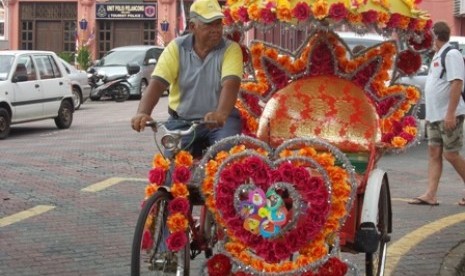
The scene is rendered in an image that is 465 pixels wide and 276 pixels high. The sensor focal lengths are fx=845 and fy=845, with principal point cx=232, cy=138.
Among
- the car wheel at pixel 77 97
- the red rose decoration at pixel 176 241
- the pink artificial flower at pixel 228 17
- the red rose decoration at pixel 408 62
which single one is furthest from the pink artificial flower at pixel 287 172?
the car wheel at pixel 77 97

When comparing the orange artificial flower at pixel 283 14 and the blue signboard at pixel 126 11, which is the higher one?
the blue signboard at pixel 126 11

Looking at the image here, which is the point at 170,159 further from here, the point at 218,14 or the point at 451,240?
the point at 451,240

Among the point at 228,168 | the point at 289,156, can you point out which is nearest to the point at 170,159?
the point at 228,168

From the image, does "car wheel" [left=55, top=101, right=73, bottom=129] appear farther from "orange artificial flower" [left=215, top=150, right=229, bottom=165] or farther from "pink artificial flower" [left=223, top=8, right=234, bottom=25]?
"orange artificial flower" [left=215, top=150, right=229, bottom=165]

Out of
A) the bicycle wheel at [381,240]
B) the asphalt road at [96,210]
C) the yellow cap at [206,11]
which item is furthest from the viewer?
the asphalt road at [96,210]

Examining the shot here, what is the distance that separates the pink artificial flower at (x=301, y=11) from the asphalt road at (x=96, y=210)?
202 centimetres

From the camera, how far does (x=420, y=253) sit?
6.79 m

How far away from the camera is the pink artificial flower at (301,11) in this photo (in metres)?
5.25

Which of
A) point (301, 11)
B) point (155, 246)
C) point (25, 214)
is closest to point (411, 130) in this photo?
point (301, 11)

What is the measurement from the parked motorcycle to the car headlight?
21139 mm

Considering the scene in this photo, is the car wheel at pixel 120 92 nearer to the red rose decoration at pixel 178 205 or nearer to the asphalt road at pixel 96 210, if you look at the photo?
the asphalt road at pixel 96 210

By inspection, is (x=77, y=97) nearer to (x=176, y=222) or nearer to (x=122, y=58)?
(x=122, y=58)

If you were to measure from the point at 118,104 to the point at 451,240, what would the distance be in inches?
733

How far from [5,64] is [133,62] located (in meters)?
11.4
